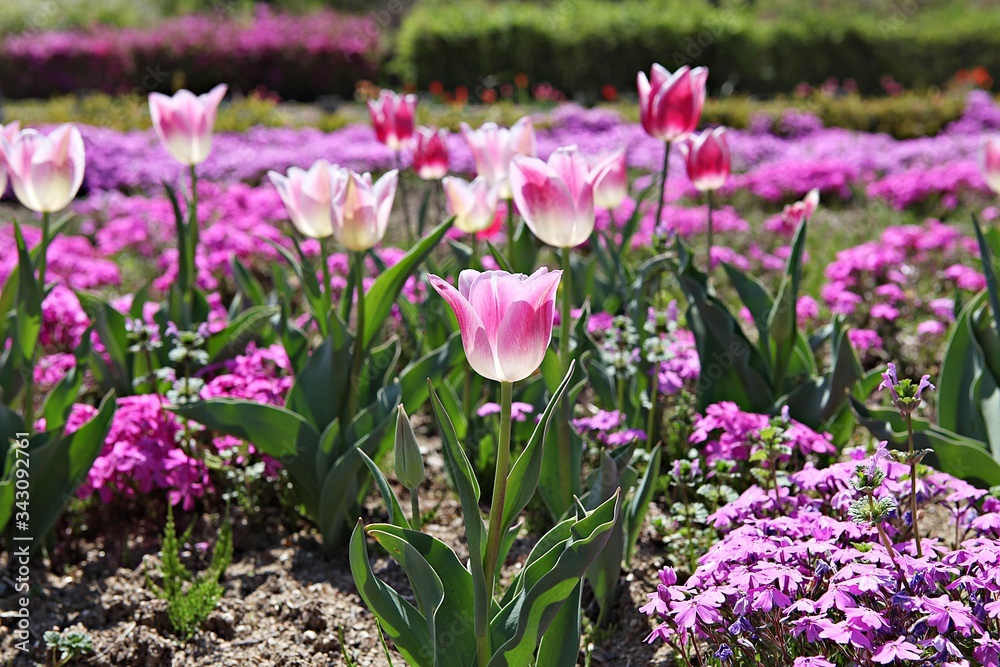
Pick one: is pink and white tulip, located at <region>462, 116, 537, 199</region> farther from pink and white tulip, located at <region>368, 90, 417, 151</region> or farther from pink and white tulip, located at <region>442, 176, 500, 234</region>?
pink and white tulip, located at <region>368, 90, 417, 151</region>

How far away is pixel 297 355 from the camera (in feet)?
8.48

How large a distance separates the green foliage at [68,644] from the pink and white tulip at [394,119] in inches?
73.4

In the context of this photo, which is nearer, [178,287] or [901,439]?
[901,439]

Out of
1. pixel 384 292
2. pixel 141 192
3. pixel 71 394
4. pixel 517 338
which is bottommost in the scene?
pixel 141 192

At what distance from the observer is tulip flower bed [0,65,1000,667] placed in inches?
57.1

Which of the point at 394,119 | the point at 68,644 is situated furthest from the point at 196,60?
the point at 68,644

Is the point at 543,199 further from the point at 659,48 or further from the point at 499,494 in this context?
the point at 659,48

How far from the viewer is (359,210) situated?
2.15 m

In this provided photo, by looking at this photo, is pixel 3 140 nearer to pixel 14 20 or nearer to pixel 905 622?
pixel 905 622

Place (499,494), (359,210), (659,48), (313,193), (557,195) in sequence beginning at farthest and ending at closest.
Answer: (659,48) < (313,193) < (359,210) < (557,195) < (499,494)

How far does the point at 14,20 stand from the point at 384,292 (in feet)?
73.8

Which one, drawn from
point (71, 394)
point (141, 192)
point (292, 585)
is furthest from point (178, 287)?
point (141, 192)

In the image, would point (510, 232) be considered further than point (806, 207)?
No

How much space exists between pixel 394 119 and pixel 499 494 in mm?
2072
